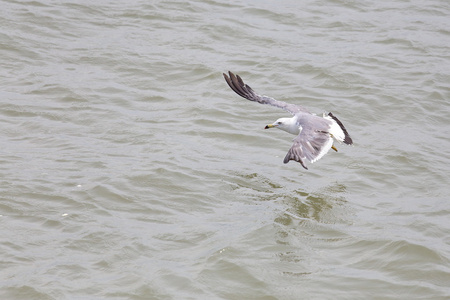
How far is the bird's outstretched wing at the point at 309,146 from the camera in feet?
24.6

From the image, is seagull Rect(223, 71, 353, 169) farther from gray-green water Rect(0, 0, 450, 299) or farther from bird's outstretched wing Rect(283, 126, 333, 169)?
gray-green water Rect(0, 0, 450, 299)

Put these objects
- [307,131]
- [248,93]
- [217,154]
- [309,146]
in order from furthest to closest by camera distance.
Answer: [248,93] < [217,154] < [307,131] < [309,146]

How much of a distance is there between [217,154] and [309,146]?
1.39 metres

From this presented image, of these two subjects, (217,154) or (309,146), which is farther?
(217,154)

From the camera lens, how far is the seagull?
764 cm

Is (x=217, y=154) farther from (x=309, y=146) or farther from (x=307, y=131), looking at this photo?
(x=309, y=146)

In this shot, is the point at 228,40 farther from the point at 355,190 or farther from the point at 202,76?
the point at 355,190

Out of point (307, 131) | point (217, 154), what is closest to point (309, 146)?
point (307, 131)

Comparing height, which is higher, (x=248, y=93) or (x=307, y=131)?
(x=248, y=93)

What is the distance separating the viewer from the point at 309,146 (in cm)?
782

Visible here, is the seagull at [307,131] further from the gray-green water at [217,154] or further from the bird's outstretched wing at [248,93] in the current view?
the gray-green water at [217,154]

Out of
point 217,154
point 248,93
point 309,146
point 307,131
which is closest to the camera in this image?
point 309,146

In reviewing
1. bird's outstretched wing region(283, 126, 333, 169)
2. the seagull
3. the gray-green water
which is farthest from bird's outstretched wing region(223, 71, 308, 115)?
bird's outstretched wing region(283, 126, 333, 169)

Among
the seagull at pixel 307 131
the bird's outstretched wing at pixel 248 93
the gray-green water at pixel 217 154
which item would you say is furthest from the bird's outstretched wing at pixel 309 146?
the bird's outstretched wing at pixel 248 93
